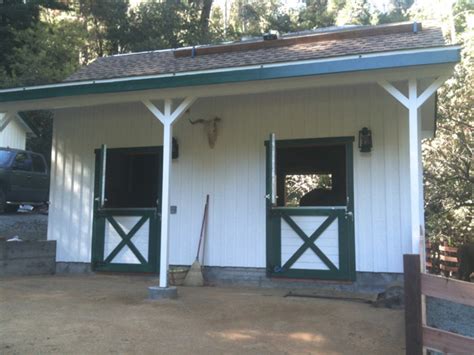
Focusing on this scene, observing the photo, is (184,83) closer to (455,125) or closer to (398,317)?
(398,317)

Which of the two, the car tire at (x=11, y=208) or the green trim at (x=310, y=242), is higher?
the car tire at (x=11, y=208)

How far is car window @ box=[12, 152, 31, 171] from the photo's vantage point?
1192cm

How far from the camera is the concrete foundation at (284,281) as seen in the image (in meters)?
6.28

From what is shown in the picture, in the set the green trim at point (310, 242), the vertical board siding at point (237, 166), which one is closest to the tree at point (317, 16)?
the vertical board siding at point (237, 166)

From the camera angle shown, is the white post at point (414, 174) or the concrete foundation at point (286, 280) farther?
the concrete foundation at point (286, 280)

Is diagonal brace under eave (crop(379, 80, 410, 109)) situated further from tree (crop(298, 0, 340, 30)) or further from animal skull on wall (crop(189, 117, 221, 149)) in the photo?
tree (crop(298, 0, 340, 30))

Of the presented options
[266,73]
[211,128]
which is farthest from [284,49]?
[266,73]

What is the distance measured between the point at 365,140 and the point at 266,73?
1834mm

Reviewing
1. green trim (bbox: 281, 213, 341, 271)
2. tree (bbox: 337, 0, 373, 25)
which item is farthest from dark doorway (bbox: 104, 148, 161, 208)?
tree (bbox: 337, 0, 373, 25)

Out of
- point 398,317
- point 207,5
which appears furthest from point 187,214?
point 207,5

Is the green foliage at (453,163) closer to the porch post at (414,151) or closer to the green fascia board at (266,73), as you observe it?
the porch post at (414,151)

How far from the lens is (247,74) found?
18.2 ft

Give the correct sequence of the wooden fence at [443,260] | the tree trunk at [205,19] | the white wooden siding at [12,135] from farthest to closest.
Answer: the tree trunk at [205,19] < the white wooden siding at [12,135] < the wooden fence at [443,260]

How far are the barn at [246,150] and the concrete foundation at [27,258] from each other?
0.68 ft
